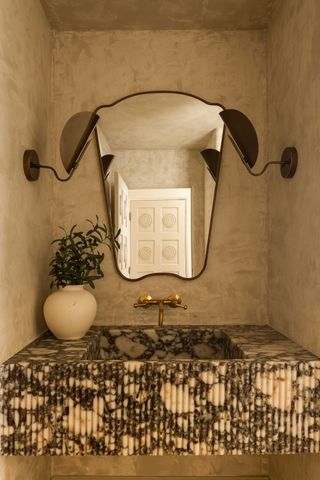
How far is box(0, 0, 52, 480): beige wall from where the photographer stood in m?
1.45

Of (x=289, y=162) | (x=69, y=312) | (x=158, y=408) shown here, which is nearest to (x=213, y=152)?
(x=289, y=162)

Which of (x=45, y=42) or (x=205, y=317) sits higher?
(x=45, y=42)

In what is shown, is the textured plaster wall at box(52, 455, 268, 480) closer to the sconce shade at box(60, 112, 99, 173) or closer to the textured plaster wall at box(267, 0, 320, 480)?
the textured plaster wall at box(267, 0, 320, 480)

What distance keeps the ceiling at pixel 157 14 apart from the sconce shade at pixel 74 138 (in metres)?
0.51

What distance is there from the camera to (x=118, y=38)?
2.13 m

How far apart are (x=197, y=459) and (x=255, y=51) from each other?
1951mm

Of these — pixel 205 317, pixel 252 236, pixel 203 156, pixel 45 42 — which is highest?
pixel 45 42

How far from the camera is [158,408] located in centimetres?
137

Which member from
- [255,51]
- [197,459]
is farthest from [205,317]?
[255,51]

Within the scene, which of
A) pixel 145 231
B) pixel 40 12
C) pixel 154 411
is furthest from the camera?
pixel 145 231

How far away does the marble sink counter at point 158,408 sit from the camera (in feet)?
4.46

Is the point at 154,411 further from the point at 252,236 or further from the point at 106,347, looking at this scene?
the point at 252,236

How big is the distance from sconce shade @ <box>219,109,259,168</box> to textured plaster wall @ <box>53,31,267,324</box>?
256 mm

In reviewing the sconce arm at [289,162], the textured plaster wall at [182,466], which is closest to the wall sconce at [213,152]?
the sconce arm at [289,162]
